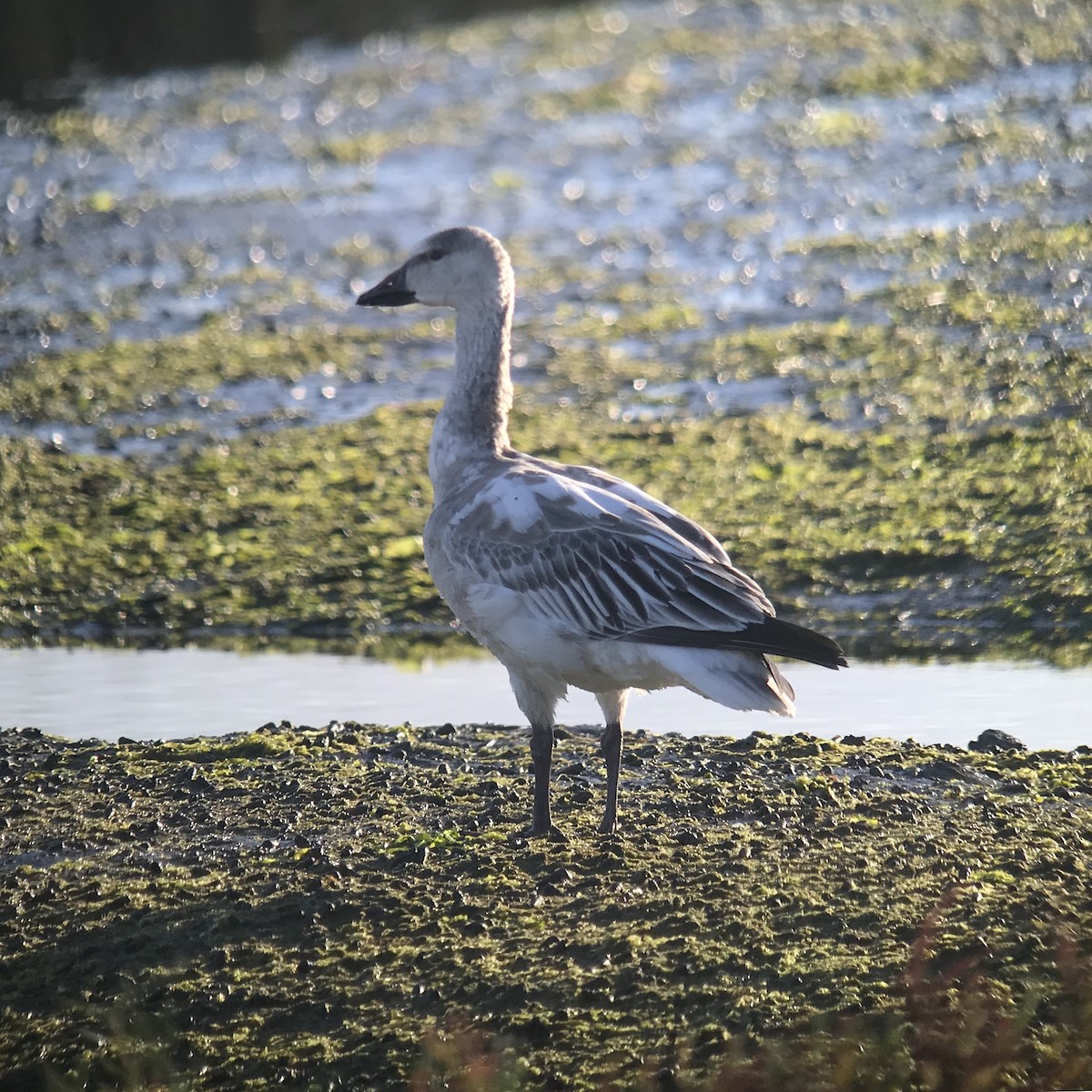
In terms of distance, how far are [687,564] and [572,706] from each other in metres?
2.03

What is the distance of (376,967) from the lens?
5.36 meters

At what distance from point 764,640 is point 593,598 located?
2.09 feet

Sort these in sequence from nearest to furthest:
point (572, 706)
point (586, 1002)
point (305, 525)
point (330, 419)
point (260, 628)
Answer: point (586, 1002), point (572, 706), point (260, 628), point (305, 525), point (330, 419)

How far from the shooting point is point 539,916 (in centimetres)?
564

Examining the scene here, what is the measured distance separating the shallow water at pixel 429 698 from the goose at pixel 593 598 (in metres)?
1.24

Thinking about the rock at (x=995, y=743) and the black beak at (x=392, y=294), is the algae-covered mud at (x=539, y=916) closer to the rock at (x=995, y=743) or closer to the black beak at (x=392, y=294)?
the rock at (x=995, y=743)

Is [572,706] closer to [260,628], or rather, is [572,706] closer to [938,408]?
[260,628]

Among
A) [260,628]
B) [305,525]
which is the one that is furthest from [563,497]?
[305,525]

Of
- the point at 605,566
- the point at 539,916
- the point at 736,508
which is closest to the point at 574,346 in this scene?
the point at 736,508

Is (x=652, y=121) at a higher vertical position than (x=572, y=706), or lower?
higher

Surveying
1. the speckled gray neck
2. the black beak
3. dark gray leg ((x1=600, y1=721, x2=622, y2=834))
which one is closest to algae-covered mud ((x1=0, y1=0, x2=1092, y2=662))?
the black beak

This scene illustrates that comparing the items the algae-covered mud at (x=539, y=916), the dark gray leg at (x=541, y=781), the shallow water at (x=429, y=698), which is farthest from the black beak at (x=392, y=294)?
the dark gray leg at (x=541, y=781)

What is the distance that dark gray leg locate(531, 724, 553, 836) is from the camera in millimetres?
6365

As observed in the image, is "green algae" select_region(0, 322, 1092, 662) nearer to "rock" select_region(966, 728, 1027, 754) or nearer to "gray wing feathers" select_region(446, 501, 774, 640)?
"rock" select_region(966, 728, 1027, 754)
